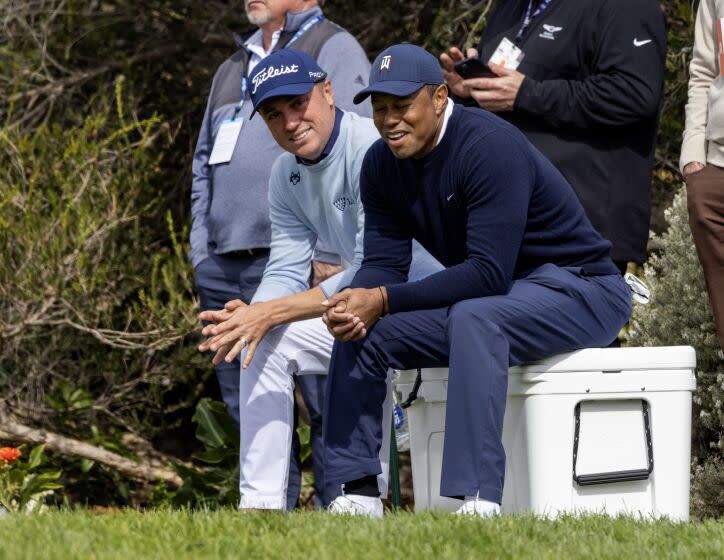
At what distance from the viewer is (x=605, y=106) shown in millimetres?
4945

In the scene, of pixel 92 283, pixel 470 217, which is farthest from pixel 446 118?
pixel 92 283

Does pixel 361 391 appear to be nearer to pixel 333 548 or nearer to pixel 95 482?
pixel 333 548

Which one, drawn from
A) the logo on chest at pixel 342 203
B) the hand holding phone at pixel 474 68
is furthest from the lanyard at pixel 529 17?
the logo on chest at pixel 342 203

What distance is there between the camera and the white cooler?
4.34 metres

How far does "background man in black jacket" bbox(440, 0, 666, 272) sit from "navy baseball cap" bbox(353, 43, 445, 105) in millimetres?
686

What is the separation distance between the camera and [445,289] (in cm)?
430

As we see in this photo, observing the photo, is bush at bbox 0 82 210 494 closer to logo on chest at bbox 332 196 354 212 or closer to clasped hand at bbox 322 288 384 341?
logo on chest at bbox 332 196 354 212

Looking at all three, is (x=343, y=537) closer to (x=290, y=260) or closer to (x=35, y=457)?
(x=290, y=260)

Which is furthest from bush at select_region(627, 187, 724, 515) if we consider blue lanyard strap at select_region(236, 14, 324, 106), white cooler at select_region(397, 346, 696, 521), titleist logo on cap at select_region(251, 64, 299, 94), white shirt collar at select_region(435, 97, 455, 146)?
titleist logo on cap at select_region(251, 64, 299, 94)

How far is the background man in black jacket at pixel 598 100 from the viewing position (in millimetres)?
4980

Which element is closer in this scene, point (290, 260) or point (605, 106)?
point (605, 106)

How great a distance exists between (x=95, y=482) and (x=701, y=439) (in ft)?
13.4

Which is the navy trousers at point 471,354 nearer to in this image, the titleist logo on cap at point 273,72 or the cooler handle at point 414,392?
the cooler handle at point 414,392

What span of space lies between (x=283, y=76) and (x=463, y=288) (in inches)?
46.4
